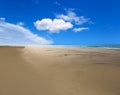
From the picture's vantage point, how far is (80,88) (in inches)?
165

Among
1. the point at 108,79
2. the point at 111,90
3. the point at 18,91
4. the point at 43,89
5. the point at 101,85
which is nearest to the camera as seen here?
the point at 18,91

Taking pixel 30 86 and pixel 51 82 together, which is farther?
pixel 51 82

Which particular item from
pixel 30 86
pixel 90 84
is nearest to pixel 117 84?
pixel 90 84

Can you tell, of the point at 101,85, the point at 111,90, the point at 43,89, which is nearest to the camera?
the point at 43,89

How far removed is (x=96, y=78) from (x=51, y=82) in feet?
5.53

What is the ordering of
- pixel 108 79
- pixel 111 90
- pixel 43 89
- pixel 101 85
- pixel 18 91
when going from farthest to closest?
pixel 108 79 < pixel 101 85 < pixel 111 90 < pixel 43 89 < pixel 18 91

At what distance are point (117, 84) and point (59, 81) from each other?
1.81 meters

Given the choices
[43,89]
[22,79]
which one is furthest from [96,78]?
[22,79]

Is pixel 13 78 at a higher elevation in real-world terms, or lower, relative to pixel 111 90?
higher

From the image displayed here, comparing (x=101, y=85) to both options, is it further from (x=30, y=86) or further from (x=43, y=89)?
(x=30, y=86)

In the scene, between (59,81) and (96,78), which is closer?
(59,81)

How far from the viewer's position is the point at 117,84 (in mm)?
4633

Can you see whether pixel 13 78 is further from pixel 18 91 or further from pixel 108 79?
pixel 108 79

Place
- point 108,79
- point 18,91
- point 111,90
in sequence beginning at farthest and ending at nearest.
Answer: point 108,79 < point 111,90 < point 18,91
